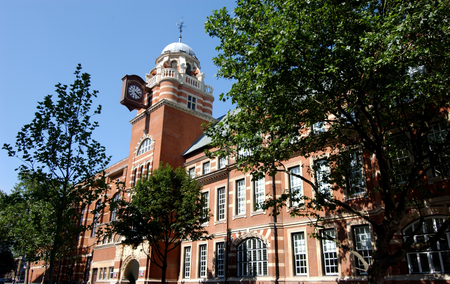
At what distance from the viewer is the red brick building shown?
17.2 metres

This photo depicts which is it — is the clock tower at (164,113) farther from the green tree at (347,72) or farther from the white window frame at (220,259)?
the green tree at (347,72)

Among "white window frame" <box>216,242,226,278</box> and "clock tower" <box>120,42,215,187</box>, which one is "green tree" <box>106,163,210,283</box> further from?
"clock tower" <box>120,42,215,187</box>

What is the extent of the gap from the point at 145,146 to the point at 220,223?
1418 centimetres

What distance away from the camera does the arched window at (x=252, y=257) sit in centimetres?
2166

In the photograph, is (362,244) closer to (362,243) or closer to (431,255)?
(362,243)

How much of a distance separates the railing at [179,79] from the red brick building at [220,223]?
0.16 meters

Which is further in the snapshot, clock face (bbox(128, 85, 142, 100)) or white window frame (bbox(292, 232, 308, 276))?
clock face (bbox(128, 85, 142, 100))

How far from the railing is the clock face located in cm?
151

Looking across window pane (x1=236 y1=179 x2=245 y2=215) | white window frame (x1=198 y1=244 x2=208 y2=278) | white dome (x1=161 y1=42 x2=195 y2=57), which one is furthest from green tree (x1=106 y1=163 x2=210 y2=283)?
white dome (x1=161 y1=42 x2=195 y2=57)

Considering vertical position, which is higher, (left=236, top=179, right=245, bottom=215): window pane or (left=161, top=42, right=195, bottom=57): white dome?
(left=161, top=42, right=195, bottom=57): white dome

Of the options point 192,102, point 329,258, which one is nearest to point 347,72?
point 329,258

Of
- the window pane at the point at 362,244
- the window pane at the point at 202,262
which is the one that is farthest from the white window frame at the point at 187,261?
the window pane at the point at 362,244

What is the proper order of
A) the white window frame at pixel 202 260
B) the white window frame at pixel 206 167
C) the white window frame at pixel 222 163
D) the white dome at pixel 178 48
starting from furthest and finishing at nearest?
the white dome at pixel 178 48
the white window frame at pixel 206 167
the white window frame at pixel 222 163
the white window frame at pixel 202 260

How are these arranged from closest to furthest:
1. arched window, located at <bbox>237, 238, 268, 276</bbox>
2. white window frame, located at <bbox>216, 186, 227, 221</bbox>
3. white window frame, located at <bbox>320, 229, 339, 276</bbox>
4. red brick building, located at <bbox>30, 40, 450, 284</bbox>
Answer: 1. red brick building, located at <bbox>30, 40, 450, 284</bbox>
2. white window frame, located at <bbox>320, 229, 339, 276</bbox>
3. arched window, located at <bbox>237, 238, 268, 276</bbox>
4. white window frame, located at <bbox>216, 186, 227, 221</bbox>
